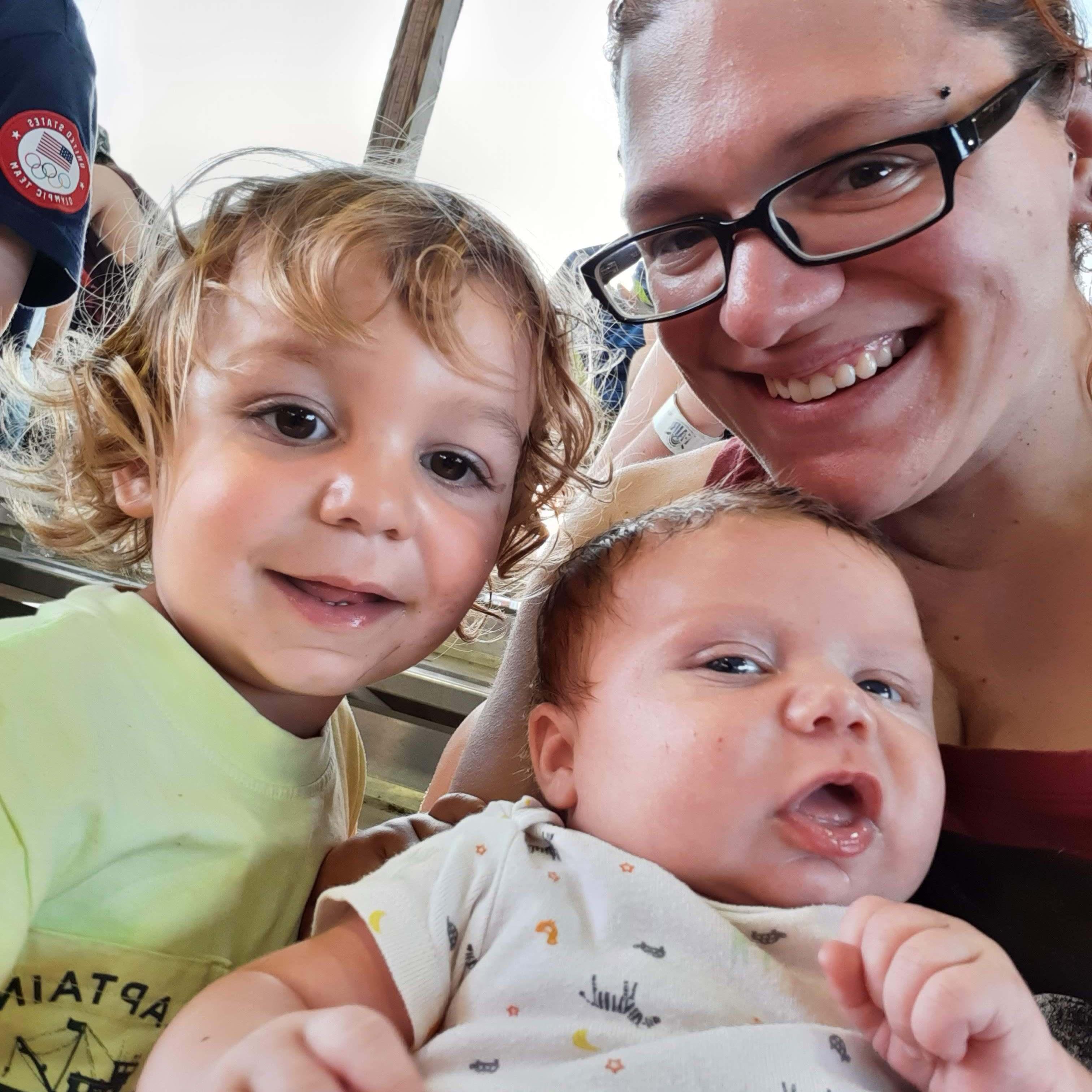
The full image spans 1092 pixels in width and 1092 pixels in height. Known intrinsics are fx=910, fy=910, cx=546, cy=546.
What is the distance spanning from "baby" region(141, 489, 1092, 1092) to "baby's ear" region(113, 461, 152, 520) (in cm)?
54

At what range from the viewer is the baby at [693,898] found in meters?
0.60

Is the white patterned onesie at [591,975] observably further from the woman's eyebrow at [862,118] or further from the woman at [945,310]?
the woman's eyebrow at [862,118]

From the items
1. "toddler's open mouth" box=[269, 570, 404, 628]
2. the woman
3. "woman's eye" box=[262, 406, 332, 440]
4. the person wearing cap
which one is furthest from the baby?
the person wearing cap

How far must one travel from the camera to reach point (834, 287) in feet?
3.35

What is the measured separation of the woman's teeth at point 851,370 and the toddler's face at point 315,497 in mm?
386

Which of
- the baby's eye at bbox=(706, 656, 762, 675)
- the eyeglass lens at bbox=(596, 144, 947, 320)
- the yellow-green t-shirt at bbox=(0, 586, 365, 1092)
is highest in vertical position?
the eyeglass lens at bbox=(596, 144, 947, 320)

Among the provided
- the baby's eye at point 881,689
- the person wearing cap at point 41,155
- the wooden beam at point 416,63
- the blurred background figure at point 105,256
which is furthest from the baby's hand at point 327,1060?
the wooden beam at point 416,63

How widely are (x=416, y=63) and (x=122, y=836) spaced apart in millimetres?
3677

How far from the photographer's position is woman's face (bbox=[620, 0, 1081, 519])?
3.17 feet

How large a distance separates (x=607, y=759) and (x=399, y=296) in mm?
555

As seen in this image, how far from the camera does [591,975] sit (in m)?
0.72

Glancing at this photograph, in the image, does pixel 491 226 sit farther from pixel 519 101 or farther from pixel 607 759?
pixel 519 101

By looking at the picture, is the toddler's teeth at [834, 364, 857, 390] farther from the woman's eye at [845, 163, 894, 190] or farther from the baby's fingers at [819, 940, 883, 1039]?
the baby's fingers at [819, 940, 883, 1039]

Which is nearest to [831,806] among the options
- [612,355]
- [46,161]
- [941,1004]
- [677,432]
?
[941,1004]
